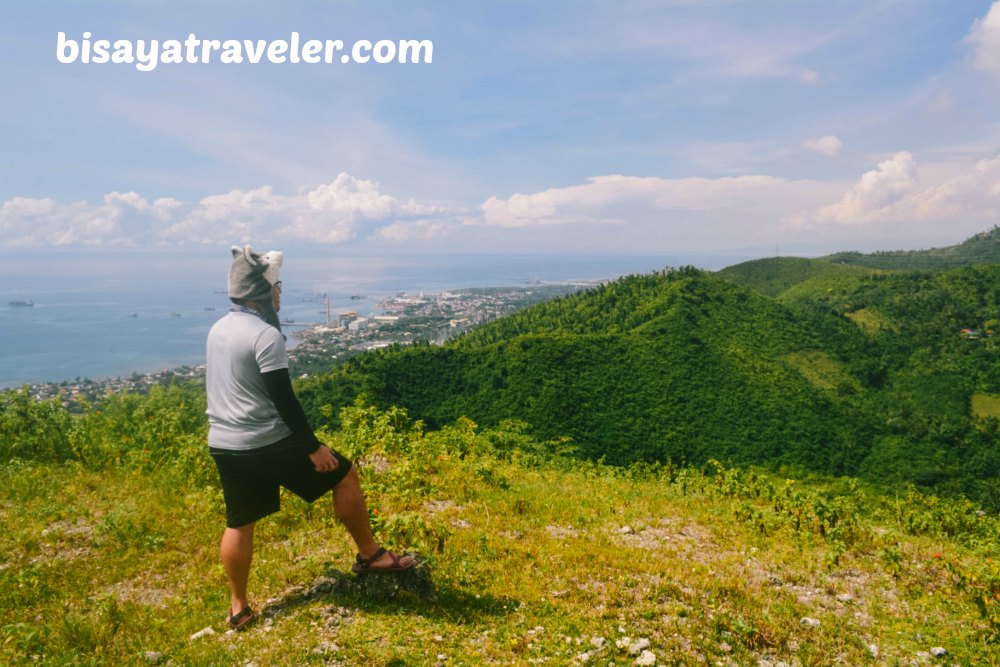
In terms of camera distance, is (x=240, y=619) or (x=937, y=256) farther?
(x=937, y=256)

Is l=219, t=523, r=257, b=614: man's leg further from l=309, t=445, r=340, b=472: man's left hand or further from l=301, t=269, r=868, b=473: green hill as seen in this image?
l=301, t=269, r=868, b=473: green hill

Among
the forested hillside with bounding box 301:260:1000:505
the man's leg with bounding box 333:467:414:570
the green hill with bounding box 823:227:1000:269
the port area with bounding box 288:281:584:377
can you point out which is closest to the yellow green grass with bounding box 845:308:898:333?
the forested hillside with bounding box 301:260:1000:505

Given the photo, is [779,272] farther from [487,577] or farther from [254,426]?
[254,426]

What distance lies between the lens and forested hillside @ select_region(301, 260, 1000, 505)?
37.7 meters

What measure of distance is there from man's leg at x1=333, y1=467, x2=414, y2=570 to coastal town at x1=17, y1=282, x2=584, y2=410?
122ft

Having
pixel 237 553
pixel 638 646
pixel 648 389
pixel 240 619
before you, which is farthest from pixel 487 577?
pixel 648 389

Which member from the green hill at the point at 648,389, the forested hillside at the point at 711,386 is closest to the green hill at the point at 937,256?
the forested hillside at the point at 711,386

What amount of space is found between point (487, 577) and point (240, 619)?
1.91 m

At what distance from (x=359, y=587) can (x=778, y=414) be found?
45413 millimetres

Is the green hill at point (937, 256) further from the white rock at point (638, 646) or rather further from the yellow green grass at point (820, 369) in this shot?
the white rock at point (638, 646)

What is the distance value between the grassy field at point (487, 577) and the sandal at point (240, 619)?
0.08 metres

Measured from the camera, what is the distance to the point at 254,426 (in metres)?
3.03

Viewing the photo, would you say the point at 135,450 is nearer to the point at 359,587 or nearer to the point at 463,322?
the point at 359,587

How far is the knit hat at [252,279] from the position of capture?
3139mm
